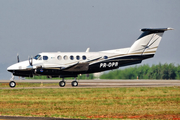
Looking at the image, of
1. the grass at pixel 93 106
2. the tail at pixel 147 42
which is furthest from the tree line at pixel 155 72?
the grass at pixel 93 106

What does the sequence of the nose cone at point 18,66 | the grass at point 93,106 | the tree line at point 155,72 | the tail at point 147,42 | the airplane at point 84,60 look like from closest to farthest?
the grass at point 93,106 → the nose cone at point 18,66 → the airplane at point 84,60 → the tail at point 147,42 → the tree line at point 155,72

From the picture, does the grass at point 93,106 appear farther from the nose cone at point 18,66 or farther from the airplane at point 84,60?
the airplane at point 84,60

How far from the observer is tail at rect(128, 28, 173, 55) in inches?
1467

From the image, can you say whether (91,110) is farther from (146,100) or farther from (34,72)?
(34,72)

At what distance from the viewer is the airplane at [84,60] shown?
116 ft

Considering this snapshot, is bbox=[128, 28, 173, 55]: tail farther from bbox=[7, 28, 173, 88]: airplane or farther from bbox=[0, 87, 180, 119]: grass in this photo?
bbox=[0, 87, 180, 119]: grass

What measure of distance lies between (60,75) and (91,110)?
1766 cm

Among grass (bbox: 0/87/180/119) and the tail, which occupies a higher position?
the tail

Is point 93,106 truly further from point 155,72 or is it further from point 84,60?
point 155,72

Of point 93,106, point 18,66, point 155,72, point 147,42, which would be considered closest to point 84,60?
point 18,66

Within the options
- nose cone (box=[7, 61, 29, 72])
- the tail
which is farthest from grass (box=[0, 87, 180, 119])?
the tail

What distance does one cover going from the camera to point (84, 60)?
36250 millimetres

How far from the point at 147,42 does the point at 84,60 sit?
7.92m

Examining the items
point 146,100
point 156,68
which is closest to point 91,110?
point 146,100
